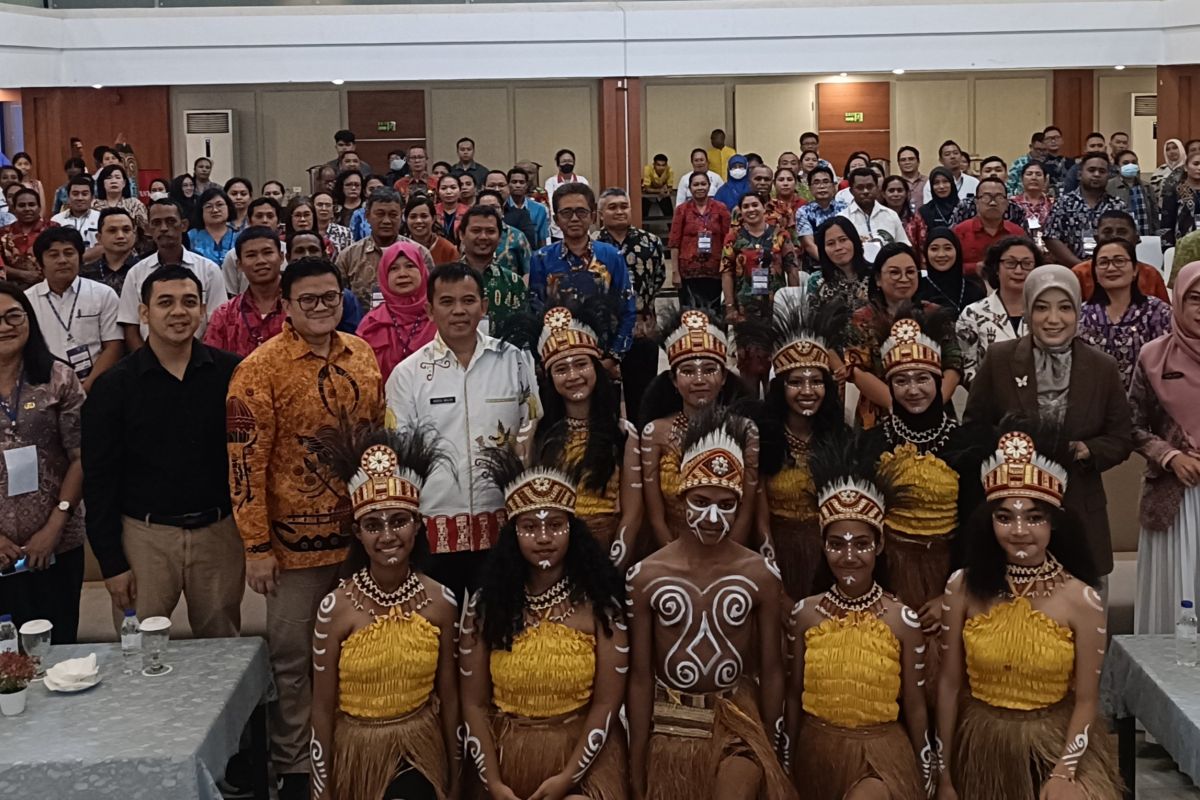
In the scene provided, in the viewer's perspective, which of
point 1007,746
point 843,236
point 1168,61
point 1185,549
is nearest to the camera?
point 1007,746

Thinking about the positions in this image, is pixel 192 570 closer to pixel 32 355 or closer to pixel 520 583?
pixel 32 355

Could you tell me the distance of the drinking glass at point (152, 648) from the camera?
3.79m

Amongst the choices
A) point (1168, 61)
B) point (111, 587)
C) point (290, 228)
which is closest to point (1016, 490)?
point (111, 587)

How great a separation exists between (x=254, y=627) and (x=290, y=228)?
159 inches

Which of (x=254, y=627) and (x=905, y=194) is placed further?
(x=905, y=194)

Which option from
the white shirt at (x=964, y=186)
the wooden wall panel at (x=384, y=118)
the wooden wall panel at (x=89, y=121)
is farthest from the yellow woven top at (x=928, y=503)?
the wooden wall panel at (x=384, y=118)

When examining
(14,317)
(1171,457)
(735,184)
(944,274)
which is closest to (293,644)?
(14,317)

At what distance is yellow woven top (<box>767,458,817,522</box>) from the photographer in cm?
452

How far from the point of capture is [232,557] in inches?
170

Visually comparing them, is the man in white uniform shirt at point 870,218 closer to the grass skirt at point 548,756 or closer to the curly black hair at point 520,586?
the curly black hair at point 520,586

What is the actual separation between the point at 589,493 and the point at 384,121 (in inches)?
510

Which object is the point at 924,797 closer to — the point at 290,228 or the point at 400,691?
the point at 400,691

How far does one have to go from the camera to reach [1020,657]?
3.60 metres

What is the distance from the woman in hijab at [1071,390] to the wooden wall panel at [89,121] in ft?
42.2
